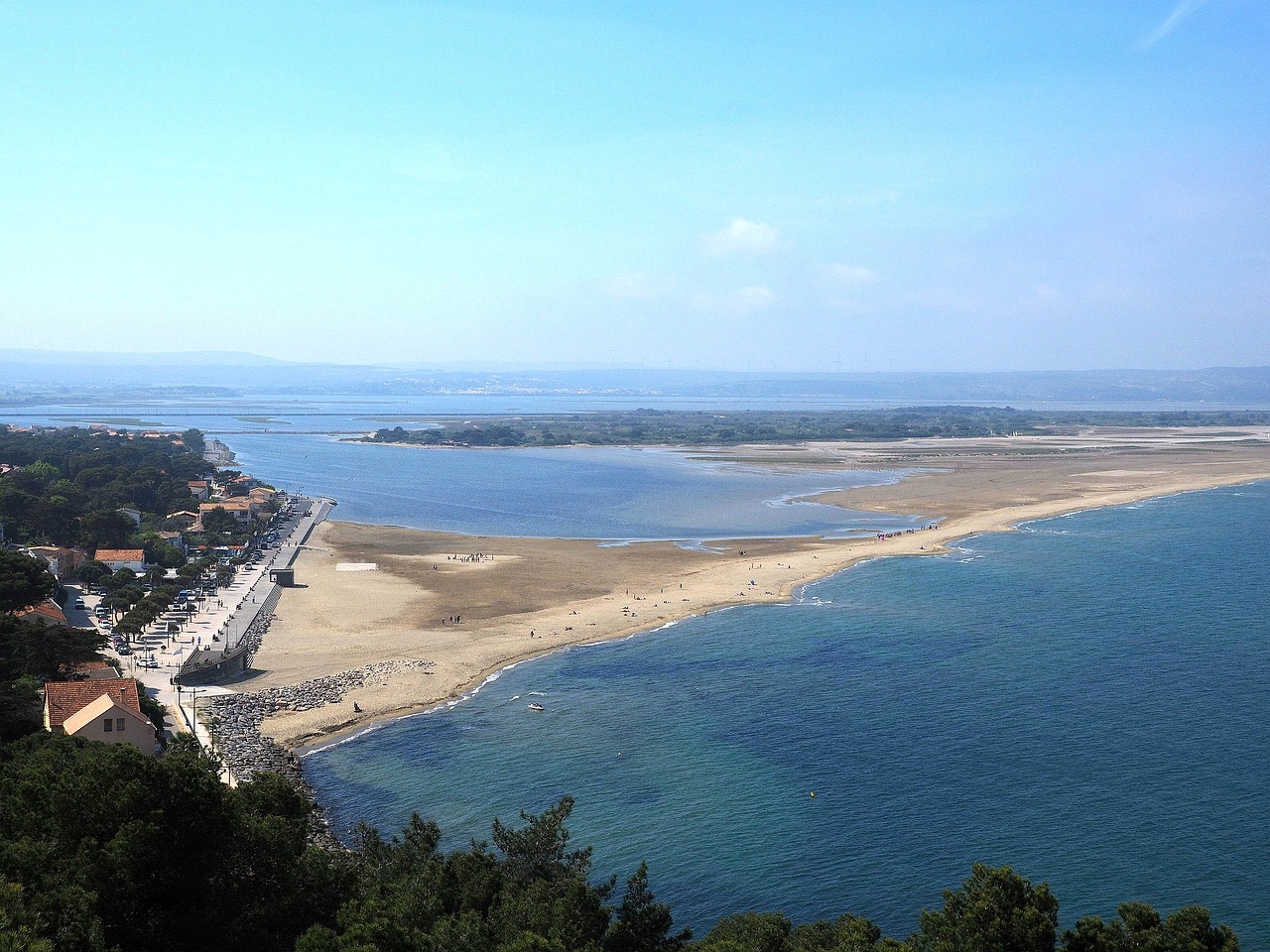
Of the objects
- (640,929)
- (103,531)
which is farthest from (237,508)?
(640,929)

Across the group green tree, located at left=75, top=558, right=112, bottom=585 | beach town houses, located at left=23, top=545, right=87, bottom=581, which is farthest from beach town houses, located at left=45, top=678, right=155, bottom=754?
beach town houses, located at left=23, top=545, right=87, bottom=581

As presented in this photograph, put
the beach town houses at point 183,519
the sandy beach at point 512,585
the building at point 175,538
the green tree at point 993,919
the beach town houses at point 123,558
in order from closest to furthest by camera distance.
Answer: the green tree at point 993,919 → the sandy beach at point 512,585 → the beach town houses at point 123,558 → the building at point 175,538 → the beach town houses at point 183,519

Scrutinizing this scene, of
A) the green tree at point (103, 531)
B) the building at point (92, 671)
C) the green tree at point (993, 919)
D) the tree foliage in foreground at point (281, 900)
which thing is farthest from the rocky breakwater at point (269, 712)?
the green tree at point (103, 531)

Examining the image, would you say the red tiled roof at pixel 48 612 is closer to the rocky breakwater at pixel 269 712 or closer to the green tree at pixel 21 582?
the green tree at pixel 21 582

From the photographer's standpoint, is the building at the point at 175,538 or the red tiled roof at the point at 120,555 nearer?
the red tiled roof at the point at 120,555

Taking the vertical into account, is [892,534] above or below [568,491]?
above

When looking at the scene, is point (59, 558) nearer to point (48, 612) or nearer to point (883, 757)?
point (48, 612)

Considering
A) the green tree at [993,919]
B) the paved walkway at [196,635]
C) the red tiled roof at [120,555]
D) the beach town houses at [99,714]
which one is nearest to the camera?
the green tree at [993,919]
